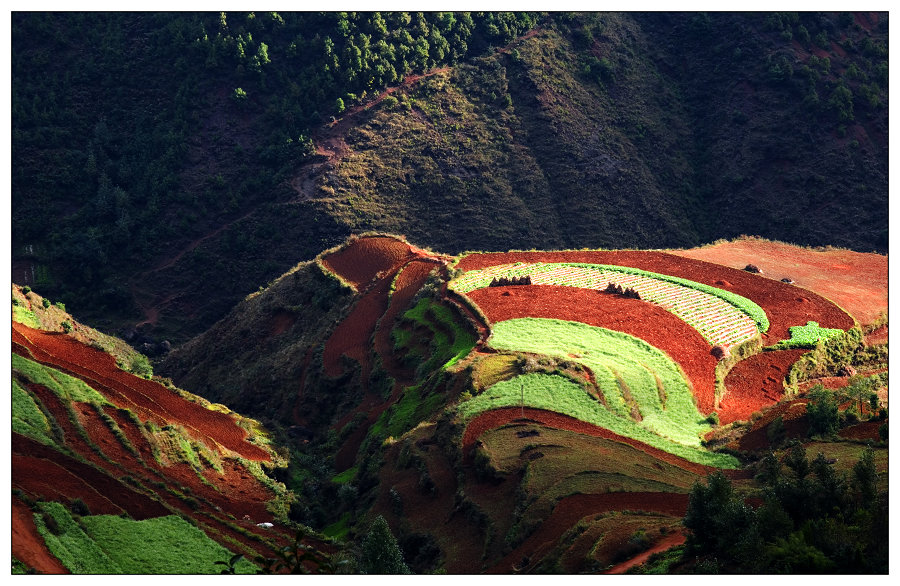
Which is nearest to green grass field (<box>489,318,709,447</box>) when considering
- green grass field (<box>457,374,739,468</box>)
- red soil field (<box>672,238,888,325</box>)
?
green grass field (<box>457,374,739,468</box>)

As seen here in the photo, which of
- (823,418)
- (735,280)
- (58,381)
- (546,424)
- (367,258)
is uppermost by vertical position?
(735,280)

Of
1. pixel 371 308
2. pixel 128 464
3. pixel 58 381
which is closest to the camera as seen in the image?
pixel 128 464

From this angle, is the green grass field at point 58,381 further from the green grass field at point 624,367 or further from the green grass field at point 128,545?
the green grass field at point 624,367

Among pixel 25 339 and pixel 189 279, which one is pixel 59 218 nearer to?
pixel 189 279

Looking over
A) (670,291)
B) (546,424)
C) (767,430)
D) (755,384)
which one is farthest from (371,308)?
(767,430)

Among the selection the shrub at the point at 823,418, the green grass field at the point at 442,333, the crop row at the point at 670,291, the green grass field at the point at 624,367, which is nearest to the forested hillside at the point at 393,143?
the crop row at the point at 670,291

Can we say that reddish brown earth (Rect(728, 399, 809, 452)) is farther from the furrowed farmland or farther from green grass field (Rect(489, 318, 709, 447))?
green grass field (Rect(489, 318, 709, 447))

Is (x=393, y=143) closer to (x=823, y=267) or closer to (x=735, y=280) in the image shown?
(x=735, y=280)
